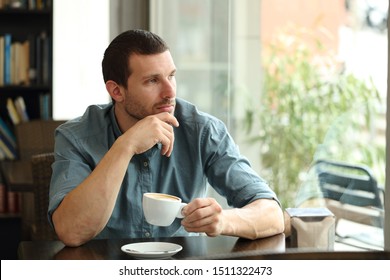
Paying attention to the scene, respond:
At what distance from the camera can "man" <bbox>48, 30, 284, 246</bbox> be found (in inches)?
68.2

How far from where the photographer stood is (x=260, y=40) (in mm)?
Result: 3027

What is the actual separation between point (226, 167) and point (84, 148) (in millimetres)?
363

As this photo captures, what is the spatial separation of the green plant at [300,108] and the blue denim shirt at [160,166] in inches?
28.6

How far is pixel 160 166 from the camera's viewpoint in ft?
6.44

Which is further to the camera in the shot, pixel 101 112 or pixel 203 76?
pixel 203 76

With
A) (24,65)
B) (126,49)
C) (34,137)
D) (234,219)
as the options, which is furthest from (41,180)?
(24,65)

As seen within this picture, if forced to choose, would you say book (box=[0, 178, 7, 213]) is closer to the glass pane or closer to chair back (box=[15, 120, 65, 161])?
chair back (box=[15, 120, 65, 161])

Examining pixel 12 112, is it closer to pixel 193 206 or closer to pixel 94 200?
pixel 94 200

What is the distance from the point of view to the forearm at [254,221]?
5.52 feet

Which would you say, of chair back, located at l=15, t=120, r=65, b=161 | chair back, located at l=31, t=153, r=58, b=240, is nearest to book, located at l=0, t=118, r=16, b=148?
chair back, located at l=15, t=120, r=65, b=161

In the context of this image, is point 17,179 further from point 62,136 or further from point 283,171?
point 62,136

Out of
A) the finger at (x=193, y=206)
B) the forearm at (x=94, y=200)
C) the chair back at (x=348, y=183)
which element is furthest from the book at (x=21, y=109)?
the finger at (x=193, y=206)

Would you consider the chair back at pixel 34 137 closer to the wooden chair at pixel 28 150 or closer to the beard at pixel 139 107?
the wooden chair at pixel 28 150
